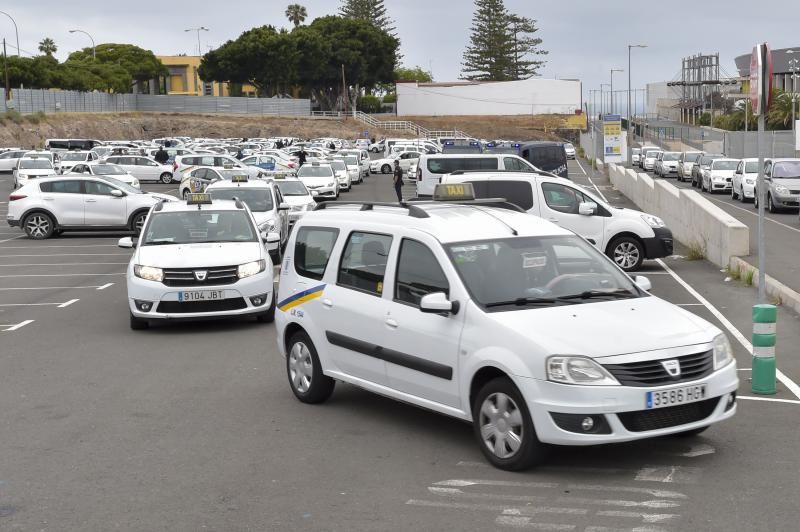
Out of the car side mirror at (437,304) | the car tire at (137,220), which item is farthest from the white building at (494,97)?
the car side mirror at (437,304)

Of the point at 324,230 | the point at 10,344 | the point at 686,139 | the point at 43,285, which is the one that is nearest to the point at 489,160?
the point at 43,285

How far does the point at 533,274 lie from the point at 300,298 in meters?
2.42

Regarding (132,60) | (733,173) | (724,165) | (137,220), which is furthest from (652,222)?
(132,60)

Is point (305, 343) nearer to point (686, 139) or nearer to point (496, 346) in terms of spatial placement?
point (496, 346)

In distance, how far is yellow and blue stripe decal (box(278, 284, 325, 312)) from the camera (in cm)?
935

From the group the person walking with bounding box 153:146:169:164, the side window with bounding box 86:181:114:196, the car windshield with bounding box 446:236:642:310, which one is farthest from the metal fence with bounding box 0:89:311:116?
the car windshield with bounding box 446:236:642:310

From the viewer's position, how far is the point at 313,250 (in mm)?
9703

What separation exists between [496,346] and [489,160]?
2462 cm

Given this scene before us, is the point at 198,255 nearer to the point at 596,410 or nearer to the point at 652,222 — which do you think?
the point at 596,410

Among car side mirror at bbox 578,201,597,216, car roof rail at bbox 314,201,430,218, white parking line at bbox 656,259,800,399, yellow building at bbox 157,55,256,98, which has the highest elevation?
yellow building at bbox 157,55,256,98

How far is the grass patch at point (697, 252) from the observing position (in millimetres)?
21422

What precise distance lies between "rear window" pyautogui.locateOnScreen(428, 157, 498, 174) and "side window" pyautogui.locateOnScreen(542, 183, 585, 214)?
11.5m

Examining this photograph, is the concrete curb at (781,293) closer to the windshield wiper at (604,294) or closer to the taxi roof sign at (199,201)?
the windshield wiper at (604,294)

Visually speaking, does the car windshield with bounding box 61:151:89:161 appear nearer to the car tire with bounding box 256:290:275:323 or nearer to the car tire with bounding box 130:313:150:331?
the car tire with bounding box 130:313:150:331
